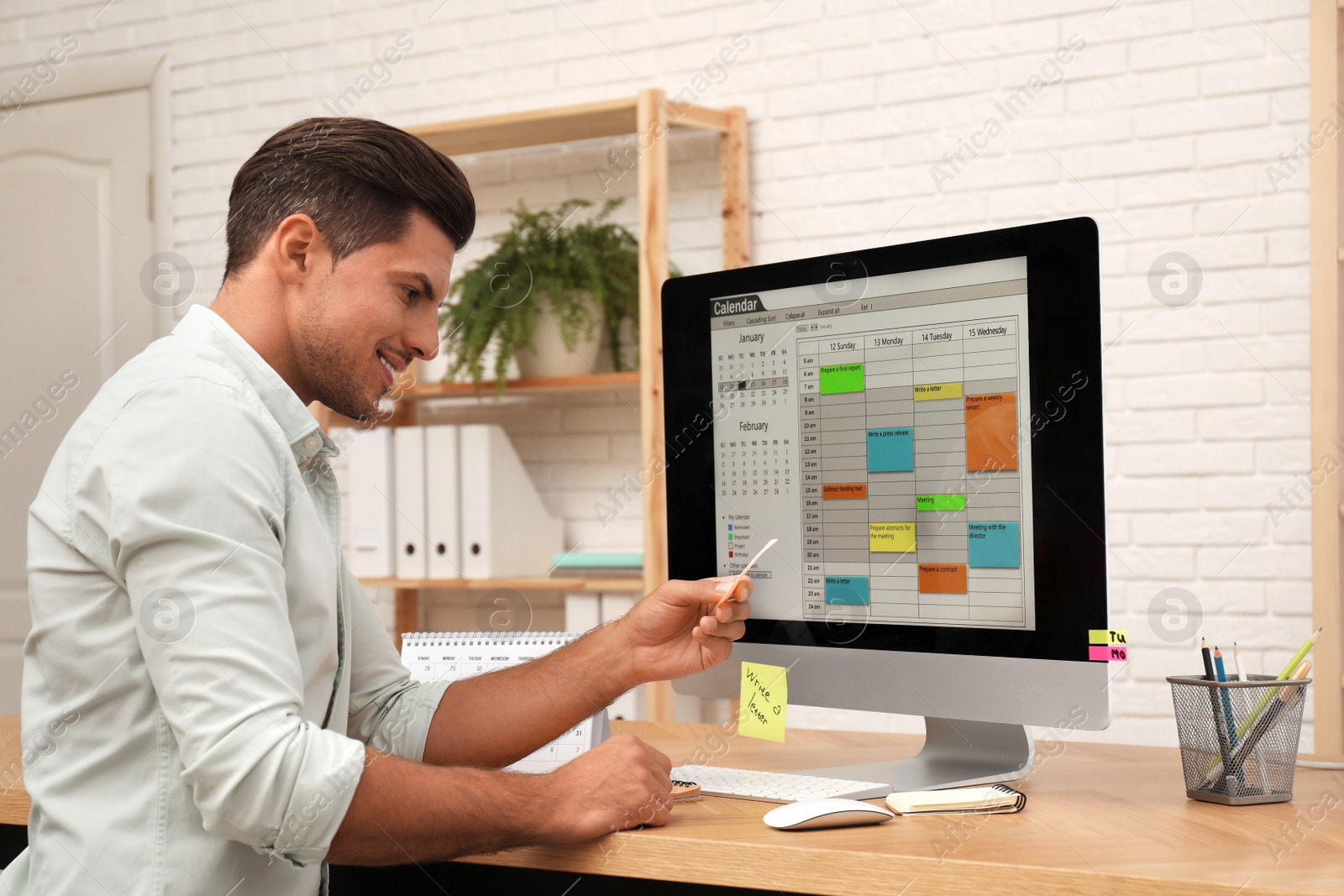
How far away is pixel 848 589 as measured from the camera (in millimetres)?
1273

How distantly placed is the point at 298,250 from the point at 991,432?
2.40 ft

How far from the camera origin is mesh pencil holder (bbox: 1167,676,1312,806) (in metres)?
1.10

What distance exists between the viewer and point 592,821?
1.04 meters

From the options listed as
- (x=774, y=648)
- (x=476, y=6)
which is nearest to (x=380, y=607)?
(x=476, y=6)

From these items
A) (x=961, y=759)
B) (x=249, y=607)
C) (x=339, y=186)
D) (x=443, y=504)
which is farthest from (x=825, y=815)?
(x=443, y=504)

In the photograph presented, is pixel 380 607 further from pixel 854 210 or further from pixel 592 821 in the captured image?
pixel 592 821

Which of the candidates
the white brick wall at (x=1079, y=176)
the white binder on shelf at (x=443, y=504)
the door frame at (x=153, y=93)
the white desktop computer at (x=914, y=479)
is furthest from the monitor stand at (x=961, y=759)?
the door frame at (x=153, y=93)

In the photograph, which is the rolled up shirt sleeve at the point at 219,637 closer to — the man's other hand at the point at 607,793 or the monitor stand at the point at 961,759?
the man's other hand at the point at 607,793

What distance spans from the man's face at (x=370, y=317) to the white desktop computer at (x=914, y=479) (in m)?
0.31

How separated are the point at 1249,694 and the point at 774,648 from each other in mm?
483

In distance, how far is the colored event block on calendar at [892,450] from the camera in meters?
1.23

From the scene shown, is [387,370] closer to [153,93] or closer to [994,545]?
[994,545]

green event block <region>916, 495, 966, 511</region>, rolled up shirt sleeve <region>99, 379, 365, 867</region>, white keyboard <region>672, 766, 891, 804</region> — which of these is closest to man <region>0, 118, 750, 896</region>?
rolled up shirt sleeve <region>99, 379, 365, 867</region>

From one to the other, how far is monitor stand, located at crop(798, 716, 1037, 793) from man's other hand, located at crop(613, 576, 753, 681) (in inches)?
7.1
